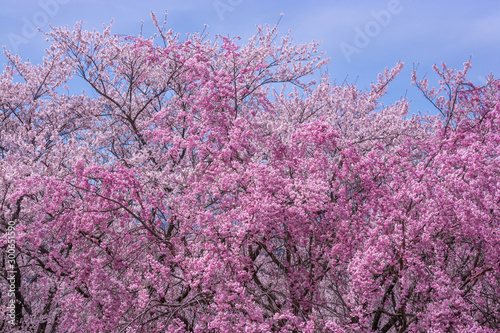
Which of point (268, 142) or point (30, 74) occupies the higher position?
point (30, 74)

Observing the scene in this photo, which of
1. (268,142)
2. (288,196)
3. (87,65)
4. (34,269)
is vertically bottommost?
(34,269)

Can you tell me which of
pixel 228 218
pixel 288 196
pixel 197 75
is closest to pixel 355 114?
pixel 197 75

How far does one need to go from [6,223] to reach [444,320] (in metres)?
6.81

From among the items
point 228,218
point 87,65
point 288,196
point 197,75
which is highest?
point 87,65

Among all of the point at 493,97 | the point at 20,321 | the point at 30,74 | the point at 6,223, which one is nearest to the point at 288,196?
the point at 6,223

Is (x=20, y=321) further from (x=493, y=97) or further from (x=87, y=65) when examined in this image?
(x=493, y=97)

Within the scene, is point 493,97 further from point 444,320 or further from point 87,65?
point 87,65

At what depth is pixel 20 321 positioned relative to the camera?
782cm

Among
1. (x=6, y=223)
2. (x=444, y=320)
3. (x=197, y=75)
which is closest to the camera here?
(x=444, y=320)

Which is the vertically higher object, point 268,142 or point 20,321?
point 268,142

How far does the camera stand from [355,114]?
12258 millimetres

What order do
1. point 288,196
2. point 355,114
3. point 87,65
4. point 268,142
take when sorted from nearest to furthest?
point 288,196, point 268,142, point 87,65, point 355,114

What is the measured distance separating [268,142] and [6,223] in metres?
4.67

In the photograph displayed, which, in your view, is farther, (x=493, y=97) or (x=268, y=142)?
(x=493, y=97)
